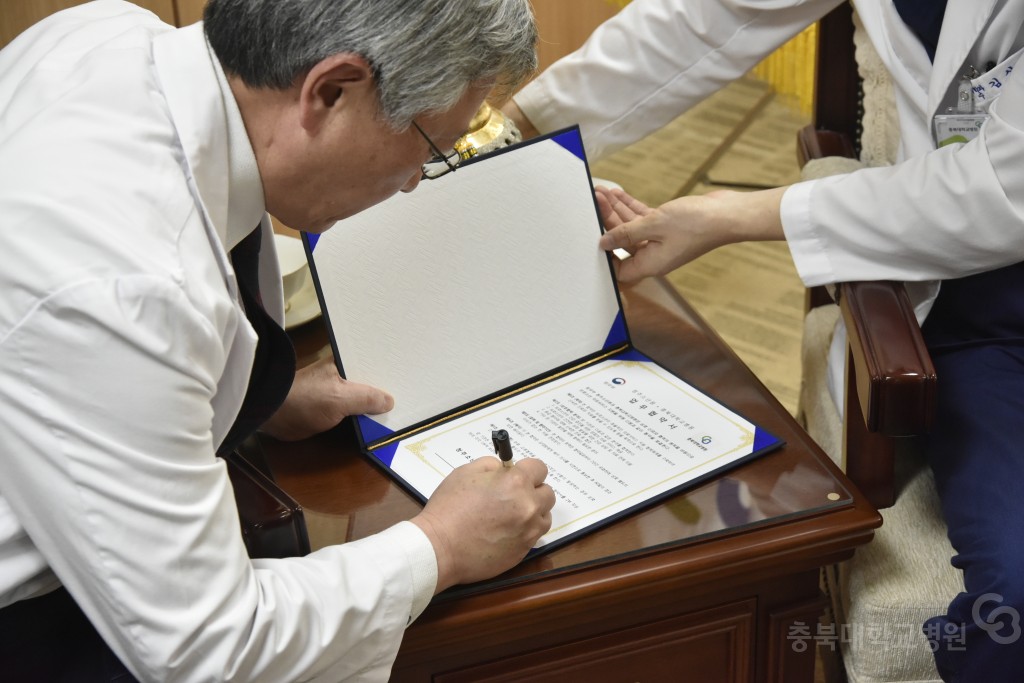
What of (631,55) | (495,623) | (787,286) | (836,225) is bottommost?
(787,286)

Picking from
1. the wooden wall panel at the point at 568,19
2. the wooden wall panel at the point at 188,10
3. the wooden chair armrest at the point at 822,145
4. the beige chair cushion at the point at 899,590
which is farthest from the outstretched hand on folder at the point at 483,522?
the wooden wall panel at the point at 568,19

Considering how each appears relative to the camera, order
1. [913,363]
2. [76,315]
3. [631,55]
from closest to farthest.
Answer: [76,315] → [913,363] → [631,55]

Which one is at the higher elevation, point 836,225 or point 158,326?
point 158,326

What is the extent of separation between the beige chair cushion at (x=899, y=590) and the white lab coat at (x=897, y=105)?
215 mm

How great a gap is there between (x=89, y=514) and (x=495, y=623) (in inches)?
15.4

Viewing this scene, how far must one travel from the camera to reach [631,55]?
1.65m

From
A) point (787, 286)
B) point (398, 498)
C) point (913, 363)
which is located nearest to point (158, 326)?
point (398, 498)

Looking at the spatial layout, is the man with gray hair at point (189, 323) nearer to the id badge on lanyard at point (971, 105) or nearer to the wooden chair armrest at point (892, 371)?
the wooden chair armrest at point (892, 371)

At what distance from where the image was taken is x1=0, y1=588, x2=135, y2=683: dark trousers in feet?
2.88

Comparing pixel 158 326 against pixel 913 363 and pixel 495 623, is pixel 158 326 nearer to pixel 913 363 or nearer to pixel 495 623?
pixel 495 623

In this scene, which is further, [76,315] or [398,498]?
[398,498]

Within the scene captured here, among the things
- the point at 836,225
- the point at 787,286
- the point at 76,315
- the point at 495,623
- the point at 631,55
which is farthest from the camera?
the point at 787,286

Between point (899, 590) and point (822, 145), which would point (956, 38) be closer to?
point (822, 145)

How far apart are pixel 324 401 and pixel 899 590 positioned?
66 cm
